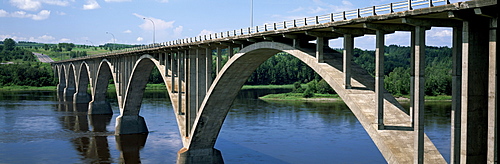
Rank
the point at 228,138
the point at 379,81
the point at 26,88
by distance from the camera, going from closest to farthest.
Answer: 1. the point at 379,81
2. the point at 228,138
3. the point at 26,88

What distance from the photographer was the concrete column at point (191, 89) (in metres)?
35.1

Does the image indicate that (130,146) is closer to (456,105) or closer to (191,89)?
(191,89)

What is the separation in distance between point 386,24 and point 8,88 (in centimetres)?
13339

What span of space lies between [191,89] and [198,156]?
479 cm

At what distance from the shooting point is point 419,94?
1483 cm

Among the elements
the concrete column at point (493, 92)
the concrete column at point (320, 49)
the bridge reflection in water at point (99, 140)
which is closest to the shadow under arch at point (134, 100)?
the bridge reflection in water at point (99, 140)

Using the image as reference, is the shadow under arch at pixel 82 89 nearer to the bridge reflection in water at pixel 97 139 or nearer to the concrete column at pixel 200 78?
the bridge reflection in water at pixel 97 139

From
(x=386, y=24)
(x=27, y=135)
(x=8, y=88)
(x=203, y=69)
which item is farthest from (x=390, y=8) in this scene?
(x=8, y=88)

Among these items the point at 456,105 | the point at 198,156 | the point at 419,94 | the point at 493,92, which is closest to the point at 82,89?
the point at 198,156

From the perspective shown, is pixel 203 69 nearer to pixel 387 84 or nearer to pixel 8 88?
pixel 387 84

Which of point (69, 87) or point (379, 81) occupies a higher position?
point (379, 81)

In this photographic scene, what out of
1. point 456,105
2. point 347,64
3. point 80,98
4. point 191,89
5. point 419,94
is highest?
point 347,64

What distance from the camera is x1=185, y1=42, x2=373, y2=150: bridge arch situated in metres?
27.2

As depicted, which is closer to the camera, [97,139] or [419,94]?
[419,94]
